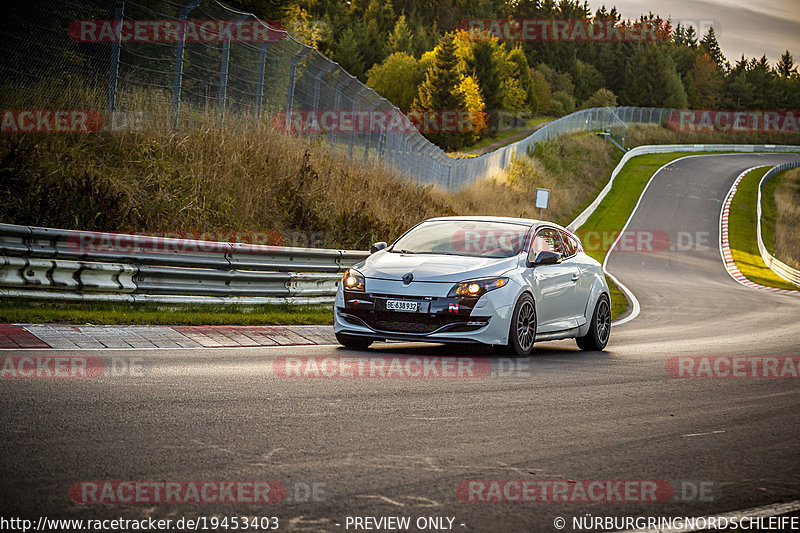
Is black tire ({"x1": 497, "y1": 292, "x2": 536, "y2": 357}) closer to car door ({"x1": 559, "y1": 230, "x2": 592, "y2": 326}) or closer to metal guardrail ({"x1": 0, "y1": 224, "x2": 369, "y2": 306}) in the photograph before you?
car door ({"x1": 559, "y1": 230, "x2": 592, "y2": 326})

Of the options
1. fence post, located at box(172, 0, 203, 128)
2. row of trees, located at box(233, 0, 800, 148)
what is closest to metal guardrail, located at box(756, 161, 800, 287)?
fence post, located at box(172, 0, 203, 128)

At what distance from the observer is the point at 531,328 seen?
452 inches

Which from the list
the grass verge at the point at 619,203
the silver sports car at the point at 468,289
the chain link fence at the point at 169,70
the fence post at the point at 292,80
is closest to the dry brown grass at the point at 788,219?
the grass verge at the point at 619,203

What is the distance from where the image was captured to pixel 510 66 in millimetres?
130250

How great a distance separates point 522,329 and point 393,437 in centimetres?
534

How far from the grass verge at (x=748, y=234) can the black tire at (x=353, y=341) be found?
31.1 m

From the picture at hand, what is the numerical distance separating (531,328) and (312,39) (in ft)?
169

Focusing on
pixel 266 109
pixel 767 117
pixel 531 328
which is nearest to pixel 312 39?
pixel 266 109

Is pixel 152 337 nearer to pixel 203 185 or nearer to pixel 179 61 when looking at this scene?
pixel 203 185

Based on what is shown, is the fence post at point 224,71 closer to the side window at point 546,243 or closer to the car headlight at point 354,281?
the side window at point 546,243

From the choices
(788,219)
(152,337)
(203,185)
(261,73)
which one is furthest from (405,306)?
(788,219)

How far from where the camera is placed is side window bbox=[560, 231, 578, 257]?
1333 centimetres

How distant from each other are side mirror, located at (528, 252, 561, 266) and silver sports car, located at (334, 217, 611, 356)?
1cm

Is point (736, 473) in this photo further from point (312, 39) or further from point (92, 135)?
point (312, 39)
